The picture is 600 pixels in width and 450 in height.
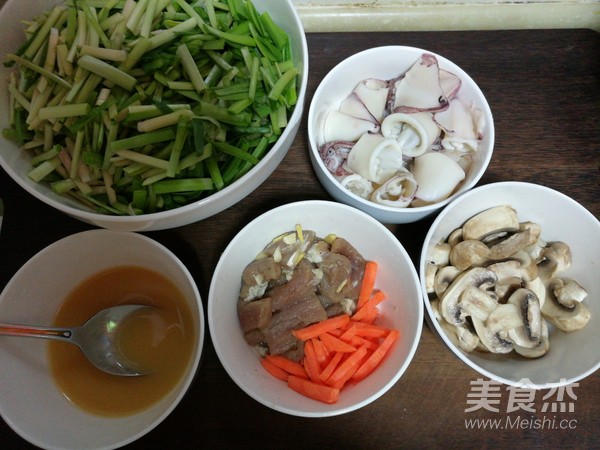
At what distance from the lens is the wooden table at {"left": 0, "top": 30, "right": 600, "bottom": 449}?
105 cm

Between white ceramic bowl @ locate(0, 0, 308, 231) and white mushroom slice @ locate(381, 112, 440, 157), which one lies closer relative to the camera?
white ceramic bowl @ locate(0, 0, 308, 231)

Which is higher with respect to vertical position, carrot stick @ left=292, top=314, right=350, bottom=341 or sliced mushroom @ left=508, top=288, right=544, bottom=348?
carrot stick @ left=292, top=314, right=350, bottom=341

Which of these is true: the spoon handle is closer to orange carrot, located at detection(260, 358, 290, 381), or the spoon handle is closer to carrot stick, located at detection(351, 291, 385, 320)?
orange carrot, located at detection(260, 358, 290, 381)

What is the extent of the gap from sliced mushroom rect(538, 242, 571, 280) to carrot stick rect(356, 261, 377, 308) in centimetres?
39

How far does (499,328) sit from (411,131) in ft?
1.57

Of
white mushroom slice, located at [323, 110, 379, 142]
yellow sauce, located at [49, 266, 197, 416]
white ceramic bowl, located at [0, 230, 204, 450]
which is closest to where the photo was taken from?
white ceramic bowl, located at [0, 230, 204, 450]

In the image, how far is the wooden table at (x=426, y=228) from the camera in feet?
3.45

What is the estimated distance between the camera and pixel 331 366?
1.01 metres

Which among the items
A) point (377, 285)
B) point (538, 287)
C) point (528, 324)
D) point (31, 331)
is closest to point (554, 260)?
point (538, 287)

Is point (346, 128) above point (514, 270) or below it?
above

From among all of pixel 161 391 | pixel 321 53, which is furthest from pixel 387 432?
pixel 321 53

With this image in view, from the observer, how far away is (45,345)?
105 cm

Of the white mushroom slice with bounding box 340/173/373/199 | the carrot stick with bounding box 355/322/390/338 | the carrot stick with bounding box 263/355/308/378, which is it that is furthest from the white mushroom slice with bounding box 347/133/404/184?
the carrot stick with bounding box 263/355/308/378

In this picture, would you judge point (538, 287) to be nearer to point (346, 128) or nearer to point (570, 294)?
point (570, 294)
